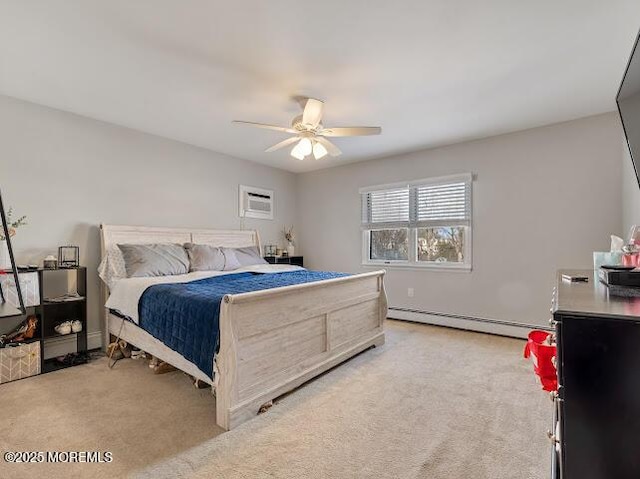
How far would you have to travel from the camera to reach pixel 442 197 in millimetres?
4367

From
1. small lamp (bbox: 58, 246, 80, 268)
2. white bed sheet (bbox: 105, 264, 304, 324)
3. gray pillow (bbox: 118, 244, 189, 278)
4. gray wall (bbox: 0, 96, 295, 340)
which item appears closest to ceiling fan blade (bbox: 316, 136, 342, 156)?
white bed sheet (bbox: 105, 264, 304, 324)

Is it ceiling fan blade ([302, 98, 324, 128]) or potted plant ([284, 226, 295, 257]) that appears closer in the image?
ceiling fan blade ([302, 98, 324, 128])

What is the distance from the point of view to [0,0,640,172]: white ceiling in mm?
1812

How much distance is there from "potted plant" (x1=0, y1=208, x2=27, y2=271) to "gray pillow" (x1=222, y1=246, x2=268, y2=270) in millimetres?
1895

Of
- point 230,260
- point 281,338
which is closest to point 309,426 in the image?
point 281,338

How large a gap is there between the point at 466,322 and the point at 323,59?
11.6 feet

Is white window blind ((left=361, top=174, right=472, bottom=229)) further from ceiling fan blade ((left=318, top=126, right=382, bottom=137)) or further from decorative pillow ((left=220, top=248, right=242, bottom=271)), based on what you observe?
decorative pillow ((left=220, top=248, right=242, bottom=271))

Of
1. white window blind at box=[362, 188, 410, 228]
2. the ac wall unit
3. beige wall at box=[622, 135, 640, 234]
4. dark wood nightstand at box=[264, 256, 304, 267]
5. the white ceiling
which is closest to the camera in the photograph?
the white ceiling

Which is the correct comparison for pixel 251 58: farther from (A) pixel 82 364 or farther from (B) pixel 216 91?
(A) pixel 82 364

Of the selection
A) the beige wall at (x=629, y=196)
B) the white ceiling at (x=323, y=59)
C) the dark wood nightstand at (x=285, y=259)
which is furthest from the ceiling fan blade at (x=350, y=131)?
the dark wood nightstand at (x=285, y=259)

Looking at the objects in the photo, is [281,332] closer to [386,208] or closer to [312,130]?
[312,130]

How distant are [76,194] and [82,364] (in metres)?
1.68

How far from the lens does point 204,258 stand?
371cm

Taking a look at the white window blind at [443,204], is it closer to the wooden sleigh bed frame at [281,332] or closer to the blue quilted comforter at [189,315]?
the wooden sleigh bed frame at [281,332]
